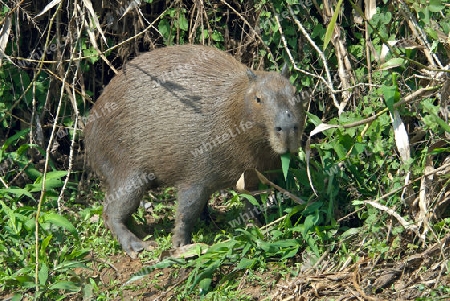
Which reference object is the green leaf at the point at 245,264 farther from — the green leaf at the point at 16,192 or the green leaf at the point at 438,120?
the green leaf at the point at 16,192

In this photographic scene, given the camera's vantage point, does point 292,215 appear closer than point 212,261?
No

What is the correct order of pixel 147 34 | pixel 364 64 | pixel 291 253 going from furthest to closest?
pixel 147 34 < pixel 364 64 < pixel 291 253

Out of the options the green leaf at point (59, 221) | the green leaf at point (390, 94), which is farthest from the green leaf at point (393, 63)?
the green leaf at point (59, 221)

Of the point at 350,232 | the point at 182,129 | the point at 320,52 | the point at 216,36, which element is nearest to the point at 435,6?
the point at 320,52

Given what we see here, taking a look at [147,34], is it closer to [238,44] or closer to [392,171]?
[238,44]

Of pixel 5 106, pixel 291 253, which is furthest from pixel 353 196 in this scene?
pixel 5 106

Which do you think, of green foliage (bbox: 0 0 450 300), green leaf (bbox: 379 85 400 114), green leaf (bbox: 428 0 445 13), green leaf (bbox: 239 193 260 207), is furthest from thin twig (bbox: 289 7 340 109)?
green leaf (bbox: 428 0 445 13)

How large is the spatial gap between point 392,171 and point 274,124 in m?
1.02

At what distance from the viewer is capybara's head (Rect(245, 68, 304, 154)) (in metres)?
5.75

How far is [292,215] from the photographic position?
6121 millimetres

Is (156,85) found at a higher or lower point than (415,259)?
higher

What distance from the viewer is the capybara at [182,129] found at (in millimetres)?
6027

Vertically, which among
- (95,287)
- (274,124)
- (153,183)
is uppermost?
(274,124)

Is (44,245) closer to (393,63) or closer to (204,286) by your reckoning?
(204,286)
